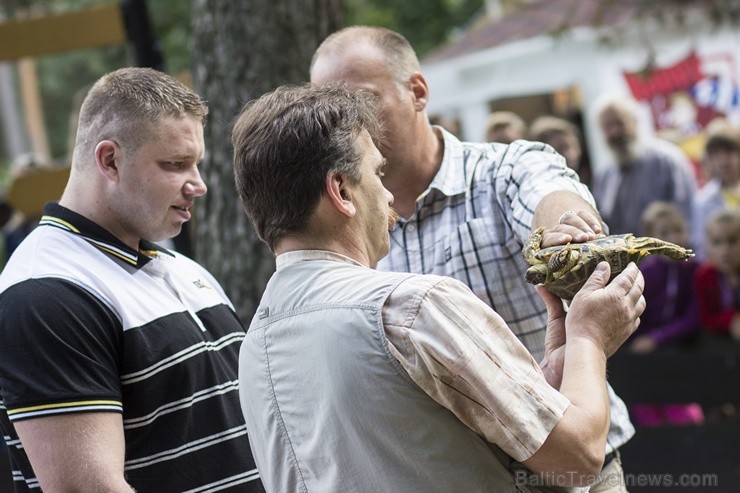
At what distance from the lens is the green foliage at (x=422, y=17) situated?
70.4 ft

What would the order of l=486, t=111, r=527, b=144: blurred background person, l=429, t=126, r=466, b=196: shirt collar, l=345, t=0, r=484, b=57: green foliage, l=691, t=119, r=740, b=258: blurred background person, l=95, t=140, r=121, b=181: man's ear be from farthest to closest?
1. l=345, t=0, r=484, b=57: green foliage
2. l=486, t=111, r=527, b=144: blurred background person
3. l=691, t=119, r=740, b=258: blurred background person
4. l=429, t=126, r=466, b=196: shirt collar
5. l=95, t=140, r=121, b=181: man's ear

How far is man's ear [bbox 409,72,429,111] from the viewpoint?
3.33 m

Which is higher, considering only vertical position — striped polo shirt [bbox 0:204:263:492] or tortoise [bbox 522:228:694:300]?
tortoise [bbox 522:228:694:300]

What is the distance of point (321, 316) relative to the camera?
7.06 ft

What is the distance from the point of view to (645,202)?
7.46 meters

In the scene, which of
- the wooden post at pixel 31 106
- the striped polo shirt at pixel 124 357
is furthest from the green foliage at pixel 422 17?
the striped polo shirt at pixel 124 357

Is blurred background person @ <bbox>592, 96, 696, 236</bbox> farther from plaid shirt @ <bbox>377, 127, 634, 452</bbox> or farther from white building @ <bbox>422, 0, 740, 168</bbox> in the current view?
plaid shirt @ <bbox>377, 127, 634, 452</bbox>

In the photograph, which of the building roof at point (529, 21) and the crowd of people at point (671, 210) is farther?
→ the building roof at point (529, 21)

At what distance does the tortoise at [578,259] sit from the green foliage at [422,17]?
18603 millimetres

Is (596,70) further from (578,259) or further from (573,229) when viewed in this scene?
(578,259)

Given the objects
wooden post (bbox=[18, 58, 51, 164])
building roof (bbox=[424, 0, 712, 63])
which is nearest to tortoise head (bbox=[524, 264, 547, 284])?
building roof (bbox=[424, 0, 712, 63])

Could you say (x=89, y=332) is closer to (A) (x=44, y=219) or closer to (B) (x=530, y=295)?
(A) (x=44, y=219)

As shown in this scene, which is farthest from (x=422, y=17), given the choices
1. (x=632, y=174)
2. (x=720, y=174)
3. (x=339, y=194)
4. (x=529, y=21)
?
(x=339, y=194)

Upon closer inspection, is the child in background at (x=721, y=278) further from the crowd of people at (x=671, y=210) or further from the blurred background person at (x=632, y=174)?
the blurred background person at (x=632, y=174)
